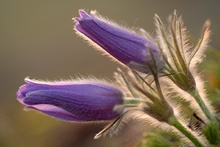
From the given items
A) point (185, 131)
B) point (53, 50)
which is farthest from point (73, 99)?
point (53, 50)

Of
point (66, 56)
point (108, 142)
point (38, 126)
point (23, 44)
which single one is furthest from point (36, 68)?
point (108, 142)

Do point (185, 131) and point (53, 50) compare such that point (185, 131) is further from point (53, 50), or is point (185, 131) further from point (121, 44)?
point (53, 50)

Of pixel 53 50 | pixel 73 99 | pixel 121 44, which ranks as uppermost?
pixel 121 44

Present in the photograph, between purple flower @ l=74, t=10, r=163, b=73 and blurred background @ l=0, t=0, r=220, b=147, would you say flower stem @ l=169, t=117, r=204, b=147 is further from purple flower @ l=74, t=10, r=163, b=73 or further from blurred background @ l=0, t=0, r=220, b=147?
blurred background @ l=0, t=0, r=220, b=147

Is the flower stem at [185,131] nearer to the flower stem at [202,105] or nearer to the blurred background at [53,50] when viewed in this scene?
the flower stem at [202,105]

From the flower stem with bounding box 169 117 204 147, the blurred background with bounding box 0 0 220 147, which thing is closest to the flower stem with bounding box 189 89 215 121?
the flower stem with bounding box 169 117 204 147
